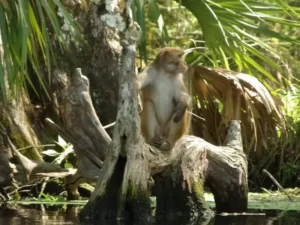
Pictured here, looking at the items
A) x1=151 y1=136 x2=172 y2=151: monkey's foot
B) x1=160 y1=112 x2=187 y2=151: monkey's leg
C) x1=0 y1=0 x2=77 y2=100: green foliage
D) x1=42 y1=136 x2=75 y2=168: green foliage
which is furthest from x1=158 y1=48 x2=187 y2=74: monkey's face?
x1=0 y1=0 x2=77 y2=100: green foliage

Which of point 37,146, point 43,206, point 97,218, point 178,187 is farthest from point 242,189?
point 37,146

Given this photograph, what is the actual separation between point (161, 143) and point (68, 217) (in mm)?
1367

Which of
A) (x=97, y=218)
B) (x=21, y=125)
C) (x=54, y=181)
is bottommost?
(x=97, y=218)

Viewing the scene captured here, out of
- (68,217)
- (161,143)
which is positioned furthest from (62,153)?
(68,217)

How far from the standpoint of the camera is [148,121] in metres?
9.09

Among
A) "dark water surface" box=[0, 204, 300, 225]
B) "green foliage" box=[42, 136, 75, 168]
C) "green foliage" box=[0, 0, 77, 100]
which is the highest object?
"green foliage" box=[0, 0, 77, 100]

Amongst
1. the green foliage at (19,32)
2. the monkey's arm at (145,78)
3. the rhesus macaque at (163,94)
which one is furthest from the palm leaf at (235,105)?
the green foliage at (19,32)

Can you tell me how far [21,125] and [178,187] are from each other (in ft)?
9.34

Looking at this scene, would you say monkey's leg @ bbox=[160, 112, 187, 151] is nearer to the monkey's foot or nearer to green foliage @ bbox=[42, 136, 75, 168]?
the monkey's foot

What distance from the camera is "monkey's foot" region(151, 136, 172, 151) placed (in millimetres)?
8487

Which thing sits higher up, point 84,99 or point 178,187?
point 84,99

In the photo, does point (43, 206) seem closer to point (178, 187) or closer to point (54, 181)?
point (54, 181)

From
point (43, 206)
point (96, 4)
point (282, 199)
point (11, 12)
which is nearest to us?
point (11, 12)

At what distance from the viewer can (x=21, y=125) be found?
9859 mm
